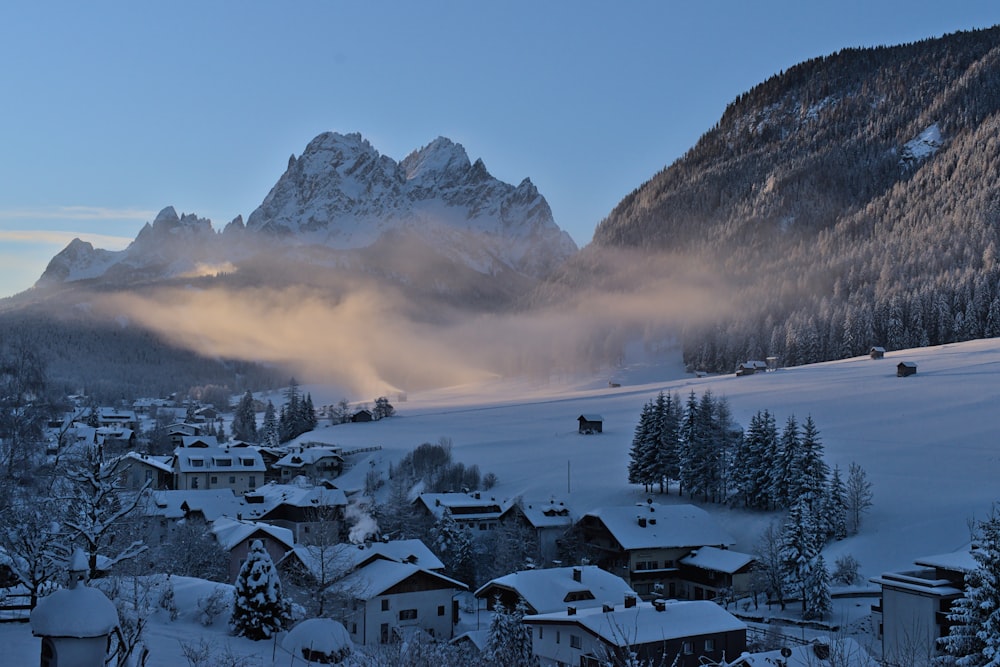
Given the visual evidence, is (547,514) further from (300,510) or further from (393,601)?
(393,601)

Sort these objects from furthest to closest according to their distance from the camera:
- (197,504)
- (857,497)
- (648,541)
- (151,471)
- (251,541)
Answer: (151,471) < (197,504) < (857,497) < (648,541) < (251,541)

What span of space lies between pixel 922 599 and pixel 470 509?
1308 inches

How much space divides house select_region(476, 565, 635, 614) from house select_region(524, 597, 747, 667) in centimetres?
431

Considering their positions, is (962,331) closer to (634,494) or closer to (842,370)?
(842,370)

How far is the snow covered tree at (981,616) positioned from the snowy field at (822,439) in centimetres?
1472

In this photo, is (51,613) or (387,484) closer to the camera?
(51,613)

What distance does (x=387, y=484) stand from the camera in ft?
243

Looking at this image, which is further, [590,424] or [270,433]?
[270,433]

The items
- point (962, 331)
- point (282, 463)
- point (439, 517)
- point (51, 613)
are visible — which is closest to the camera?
point (51, 613)

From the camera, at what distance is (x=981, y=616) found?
67.5 feet

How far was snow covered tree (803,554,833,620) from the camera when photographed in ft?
127

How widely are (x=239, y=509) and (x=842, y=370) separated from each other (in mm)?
64717

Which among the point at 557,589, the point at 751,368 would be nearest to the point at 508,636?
the point at 557,589

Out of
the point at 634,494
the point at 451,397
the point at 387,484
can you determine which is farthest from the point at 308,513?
the point at 451,397
